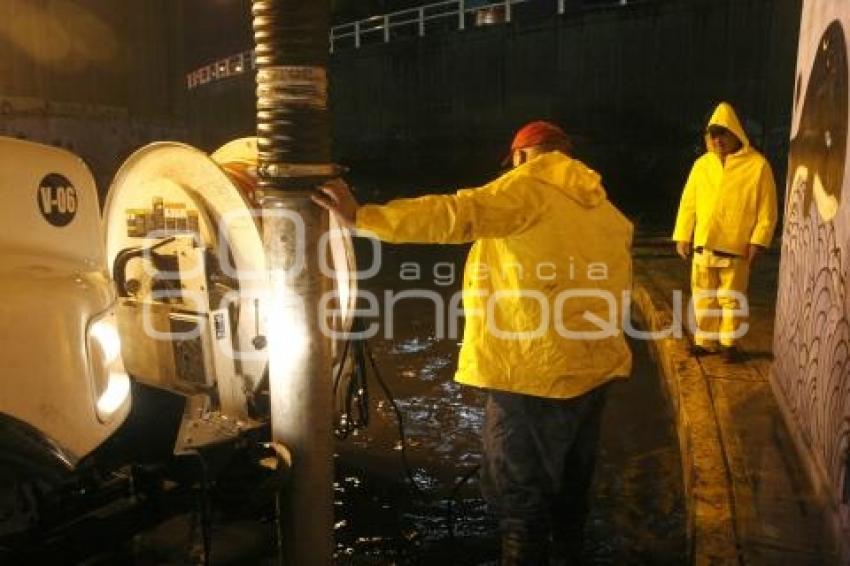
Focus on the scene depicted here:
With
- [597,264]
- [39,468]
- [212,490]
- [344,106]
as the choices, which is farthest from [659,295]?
[344,106]

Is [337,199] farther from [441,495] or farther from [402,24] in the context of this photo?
[402,24]

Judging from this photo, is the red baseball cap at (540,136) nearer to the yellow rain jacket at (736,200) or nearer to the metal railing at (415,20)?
the yellow rain jacket at (736,200)

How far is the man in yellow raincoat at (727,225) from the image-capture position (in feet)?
20.2

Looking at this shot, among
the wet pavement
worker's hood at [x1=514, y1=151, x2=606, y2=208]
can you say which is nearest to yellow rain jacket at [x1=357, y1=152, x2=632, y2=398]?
worker's hood at [x1=514, y1=151, x2=606, y2=208]

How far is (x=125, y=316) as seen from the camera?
432cm

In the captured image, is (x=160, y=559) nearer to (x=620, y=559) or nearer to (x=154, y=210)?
(x=154, y=210)

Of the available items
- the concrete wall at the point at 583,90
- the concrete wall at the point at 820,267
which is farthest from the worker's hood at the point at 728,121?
the concrete wall at the point at 583,90

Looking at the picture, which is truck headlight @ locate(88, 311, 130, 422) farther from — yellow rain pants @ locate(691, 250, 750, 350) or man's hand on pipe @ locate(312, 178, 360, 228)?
yellow rain pants @ locate(691, 250, 750, 350)

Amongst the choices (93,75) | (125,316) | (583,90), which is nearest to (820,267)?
(125,316)

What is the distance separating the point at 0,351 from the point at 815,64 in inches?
193

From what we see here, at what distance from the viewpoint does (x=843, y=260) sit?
3783 millimetres

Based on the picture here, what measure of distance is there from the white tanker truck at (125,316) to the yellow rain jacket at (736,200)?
3454 millimetres

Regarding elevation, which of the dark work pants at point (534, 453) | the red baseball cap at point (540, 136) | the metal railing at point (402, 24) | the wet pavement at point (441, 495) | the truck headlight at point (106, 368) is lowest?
the wet pavement at point (441, 495)

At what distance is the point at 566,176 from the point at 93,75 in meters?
10.2
